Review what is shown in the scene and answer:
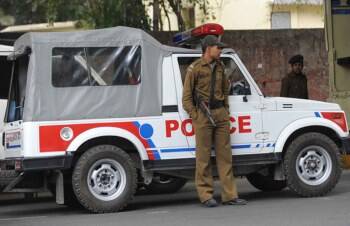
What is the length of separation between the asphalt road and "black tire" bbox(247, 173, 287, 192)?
14cm

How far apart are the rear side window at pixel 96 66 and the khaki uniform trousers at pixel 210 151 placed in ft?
3.46

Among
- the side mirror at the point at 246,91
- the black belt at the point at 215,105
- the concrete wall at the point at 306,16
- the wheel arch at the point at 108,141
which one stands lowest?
the wheel arch at the point at 108,141

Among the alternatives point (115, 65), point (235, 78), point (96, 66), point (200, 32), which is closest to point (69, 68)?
point (96, 66)

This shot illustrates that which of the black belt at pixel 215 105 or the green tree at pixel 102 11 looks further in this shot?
the green tree at pixel 102 11

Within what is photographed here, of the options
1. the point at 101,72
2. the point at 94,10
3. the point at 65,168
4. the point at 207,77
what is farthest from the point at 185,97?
the point at 94,10

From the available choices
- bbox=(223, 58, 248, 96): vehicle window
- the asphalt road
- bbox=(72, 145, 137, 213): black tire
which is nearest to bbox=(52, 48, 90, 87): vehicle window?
bbox=(72, 145, 137, 213): black tire

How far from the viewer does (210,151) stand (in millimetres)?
9477

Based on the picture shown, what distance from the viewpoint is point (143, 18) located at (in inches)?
711

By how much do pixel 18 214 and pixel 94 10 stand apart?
8273 millimetres

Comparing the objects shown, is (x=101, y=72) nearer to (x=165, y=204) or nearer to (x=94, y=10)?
(x=165, y=204)

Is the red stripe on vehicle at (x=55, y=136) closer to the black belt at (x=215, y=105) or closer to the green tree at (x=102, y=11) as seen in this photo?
the black belt at (x=215, y=105)

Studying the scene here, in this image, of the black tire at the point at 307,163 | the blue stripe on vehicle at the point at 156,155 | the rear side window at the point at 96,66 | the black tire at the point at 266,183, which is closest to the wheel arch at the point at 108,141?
the blue stripe on vehicle at the point at 156,155

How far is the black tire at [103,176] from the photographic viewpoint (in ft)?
29.8

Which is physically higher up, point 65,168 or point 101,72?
point 101,72
